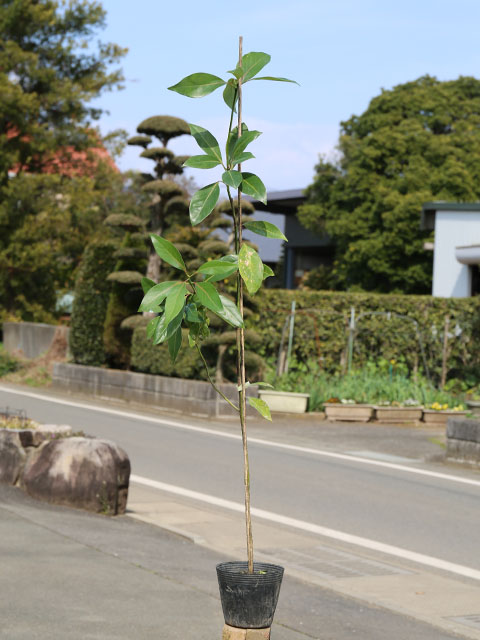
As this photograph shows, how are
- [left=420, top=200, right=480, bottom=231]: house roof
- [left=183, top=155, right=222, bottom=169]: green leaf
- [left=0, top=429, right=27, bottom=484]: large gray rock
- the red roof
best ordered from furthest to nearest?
1. the red roof
2. [left=420, top=200, right=480, bottom=231]: house roof
3. [left=0, top=429, right=27, bottom=484]: large gray rock
4. [left=183, top=155, right=222, bottom=169]: green leaf

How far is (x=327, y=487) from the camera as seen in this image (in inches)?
477

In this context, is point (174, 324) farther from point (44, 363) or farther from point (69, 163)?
point (69, 163)

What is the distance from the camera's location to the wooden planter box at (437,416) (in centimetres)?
1994

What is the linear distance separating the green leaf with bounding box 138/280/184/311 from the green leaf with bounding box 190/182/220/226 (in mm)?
224

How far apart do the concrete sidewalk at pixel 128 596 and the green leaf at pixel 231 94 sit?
115 inches

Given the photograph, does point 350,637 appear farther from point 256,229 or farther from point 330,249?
point 330,249

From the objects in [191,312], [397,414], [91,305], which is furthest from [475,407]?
[191,312]

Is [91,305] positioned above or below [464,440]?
above

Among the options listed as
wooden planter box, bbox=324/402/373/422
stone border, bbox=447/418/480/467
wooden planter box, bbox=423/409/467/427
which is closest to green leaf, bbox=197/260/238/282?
stone border, bbox=447/418/480/467

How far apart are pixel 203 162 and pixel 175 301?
52 centimetres

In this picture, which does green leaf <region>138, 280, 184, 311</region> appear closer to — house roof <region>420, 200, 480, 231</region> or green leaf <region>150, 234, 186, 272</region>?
green leaf <region>150, 234, 186, 272</region>

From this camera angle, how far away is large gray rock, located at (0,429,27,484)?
9508 millimetres

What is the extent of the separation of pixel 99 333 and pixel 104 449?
1589cm

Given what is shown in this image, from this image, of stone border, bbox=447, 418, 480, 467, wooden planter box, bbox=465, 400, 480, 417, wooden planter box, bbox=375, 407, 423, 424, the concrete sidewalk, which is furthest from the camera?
wooden planter box, bbox=375, 407, 423, 424
